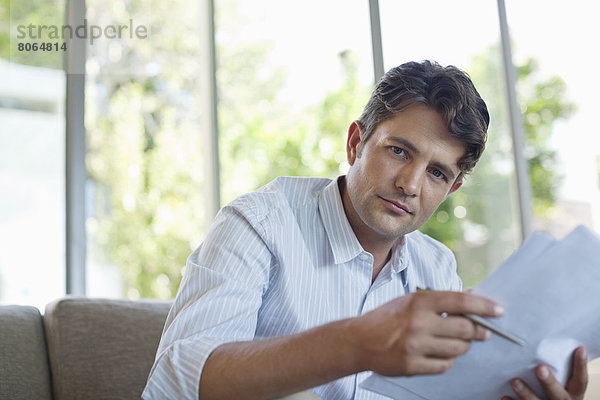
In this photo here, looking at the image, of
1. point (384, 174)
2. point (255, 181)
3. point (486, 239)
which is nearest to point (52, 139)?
point (255, 181)

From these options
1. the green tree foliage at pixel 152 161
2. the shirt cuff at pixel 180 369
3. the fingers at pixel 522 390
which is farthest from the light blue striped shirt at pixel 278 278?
the green tree foliage at pixel 152 161

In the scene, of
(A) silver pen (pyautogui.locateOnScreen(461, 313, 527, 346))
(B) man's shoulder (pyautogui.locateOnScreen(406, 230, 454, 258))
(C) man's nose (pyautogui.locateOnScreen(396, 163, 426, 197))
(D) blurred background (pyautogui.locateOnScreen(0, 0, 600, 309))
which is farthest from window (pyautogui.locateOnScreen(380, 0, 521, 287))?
(A) silver pen (pyautogui.locateOnScreen(461, 313, 527, 346))

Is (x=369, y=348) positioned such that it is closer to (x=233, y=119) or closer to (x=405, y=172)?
(x=405, y=172)

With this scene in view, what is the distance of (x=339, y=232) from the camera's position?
131 centimetres

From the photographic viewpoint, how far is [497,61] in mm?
2957

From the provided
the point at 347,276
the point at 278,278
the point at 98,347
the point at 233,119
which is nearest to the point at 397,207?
the point at 347,276

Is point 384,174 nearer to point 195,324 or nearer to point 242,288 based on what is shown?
point 242,288

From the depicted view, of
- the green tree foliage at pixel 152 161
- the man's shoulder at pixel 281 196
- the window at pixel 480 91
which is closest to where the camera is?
the man's shoulder at pixel 281 196

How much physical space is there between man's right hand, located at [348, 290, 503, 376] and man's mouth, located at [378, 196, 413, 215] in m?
0.52

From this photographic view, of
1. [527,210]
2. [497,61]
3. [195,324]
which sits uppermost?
[497,61]

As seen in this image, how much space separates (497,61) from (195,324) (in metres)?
2.45

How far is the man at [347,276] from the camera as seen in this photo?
2.45 feet

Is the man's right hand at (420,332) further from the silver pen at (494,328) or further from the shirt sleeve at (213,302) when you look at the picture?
the shirt sleeve at (213,302)

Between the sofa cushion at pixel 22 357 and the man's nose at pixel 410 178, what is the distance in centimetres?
97
